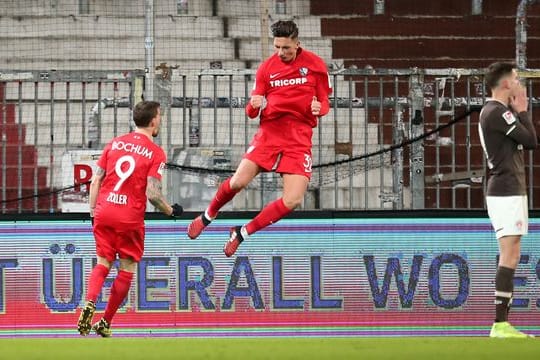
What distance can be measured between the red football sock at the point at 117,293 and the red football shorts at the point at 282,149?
1374 mm

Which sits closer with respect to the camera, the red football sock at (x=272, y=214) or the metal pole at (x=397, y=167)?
the red football sock at (x=272, y=214)

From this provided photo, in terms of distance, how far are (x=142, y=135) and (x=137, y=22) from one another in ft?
25.4

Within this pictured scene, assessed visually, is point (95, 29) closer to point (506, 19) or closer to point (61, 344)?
point (506, 19)

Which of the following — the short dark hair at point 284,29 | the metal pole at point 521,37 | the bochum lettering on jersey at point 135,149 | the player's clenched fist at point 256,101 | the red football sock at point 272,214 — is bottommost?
the red football sock at point 272,214

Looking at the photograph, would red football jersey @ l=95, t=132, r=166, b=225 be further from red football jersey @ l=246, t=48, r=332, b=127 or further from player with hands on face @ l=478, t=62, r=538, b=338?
player with hands on face @ l=478, t=62, r=538, b=338

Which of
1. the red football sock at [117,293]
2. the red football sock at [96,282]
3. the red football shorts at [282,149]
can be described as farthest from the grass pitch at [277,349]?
the red football shorts at [282,149]

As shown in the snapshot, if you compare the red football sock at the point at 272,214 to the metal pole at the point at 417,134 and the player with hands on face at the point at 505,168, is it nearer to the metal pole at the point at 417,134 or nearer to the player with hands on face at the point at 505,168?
the player with hands on face at the point at 505,168

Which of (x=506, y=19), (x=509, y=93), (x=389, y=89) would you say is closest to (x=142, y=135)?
(x=509, y=93)

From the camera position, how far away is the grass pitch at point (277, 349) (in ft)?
24.6

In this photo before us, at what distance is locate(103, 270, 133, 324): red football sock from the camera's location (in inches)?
404

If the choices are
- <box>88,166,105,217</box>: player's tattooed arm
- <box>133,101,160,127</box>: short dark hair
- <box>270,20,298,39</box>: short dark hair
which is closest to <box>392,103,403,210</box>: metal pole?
<box>270,20,298,39</box>: short dark hair

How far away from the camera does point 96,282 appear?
10.2m

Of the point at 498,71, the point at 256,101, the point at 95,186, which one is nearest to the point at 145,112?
the point at 95,186

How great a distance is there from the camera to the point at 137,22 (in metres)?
17.8
